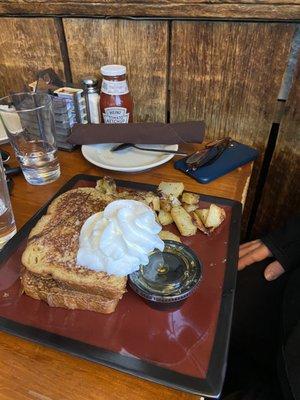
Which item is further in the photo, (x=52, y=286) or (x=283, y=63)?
(x=283, y=63)

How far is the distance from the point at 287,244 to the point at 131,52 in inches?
31.7

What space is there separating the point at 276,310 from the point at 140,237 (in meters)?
0.55

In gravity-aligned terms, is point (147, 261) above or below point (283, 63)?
below

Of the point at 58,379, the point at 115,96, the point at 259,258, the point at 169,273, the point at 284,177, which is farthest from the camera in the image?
the point at 284,177

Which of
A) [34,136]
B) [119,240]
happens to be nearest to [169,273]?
[119,240]

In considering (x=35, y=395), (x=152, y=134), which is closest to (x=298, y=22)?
(x=152, y=134)

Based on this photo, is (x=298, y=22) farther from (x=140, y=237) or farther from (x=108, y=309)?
(x=108, y=309)

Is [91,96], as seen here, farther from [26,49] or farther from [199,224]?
[199,224]

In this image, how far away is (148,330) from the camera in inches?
22.4

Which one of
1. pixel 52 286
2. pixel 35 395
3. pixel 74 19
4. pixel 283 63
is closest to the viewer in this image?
pixel 35 395

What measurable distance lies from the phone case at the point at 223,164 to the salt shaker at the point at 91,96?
1.17 feet

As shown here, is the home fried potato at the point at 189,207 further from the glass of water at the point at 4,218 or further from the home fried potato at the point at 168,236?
the glass of water at the point at 4,218

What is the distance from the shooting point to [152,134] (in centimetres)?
104

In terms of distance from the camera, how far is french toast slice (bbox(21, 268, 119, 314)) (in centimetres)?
60
